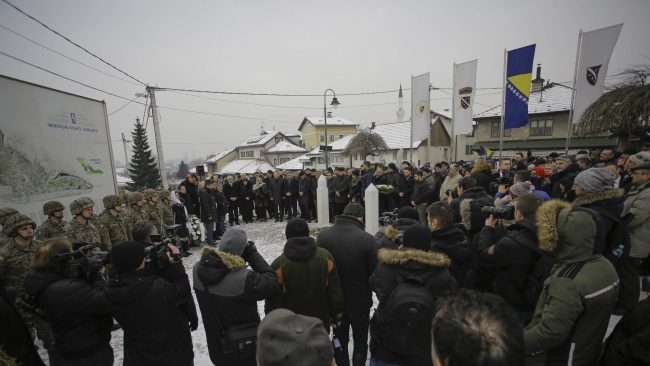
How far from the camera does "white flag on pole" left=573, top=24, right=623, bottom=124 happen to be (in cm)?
892

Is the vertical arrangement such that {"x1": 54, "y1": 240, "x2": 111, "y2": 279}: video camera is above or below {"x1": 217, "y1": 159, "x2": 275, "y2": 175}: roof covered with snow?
above

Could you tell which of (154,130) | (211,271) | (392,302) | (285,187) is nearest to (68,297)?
(211,271)

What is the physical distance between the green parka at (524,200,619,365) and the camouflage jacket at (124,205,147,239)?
6093mm

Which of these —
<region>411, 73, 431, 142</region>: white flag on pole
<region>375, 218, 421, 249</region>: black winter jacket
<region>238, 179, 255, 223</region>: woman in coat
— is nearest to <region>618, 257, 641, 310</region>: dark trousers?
<region>375, 218, 421, 249</region>: black winter jacket

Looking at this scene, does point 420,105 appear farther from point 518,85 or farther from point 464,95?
point 518,85

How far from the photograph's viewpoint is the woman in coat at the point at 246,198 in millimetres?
10344

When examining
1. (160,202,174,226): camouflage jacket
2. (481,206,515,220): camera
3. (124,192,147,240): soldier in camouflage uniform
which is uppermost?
(481,206,515,220): camera

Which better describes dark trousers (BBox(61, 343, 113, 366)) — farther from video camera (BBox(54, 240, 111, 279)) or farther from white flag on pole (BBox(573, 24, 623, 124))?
white flag on pole (BBox(573, 24, 623, 124))

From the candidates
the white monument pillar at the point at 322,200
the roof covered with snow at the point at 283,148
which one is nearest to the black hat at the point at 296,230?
the white monument pillar at the point at 322,200

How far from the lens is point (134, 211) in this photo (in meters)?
5.55

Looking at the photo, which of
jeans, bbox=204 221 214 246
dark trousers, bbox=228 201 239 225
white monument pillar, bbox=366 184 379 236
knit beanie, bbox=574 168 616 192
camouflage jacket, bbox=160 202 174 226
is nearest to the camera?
knit beanie, bbox=574 168 616 192

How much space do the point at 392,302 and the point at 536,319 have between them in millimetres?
975

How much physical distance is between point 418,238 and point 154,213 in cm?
585

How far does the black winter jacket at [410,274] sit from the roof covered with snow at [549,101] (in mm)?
27611
